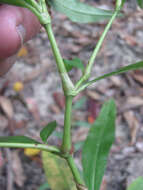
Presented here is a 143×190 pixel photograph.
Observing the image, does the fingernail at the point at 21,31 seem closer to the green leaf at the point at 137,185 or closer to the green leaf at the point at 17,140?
the green leaf at the point at 17,140

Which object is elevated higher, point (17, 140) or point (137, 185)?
point (17, 140)

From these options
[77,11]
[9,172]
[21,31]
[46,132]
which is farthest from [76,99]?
[46,132]

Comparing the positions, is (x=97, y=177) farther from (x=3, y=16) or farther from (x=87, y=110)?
(x=87, y=110)

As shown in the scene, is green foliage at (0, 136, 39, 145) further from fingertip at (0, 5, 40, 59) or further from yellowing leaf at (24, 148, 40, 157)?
yellowing leaf at (24, 148, 40, 157)

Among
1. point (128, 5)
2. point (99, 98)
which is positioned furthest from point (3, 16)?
point (128, 5)

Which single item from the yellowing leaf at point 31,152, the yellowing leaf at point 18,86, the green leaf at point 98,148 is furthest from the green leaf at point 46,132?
the yellowing leaf at point 18,86

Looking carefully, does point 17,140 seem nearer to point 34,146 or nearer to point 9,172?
point 34,146
